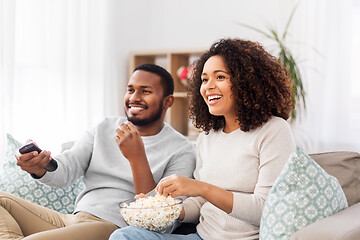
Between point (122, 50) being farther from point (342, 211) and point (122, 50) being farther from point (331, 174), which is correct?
point (342, 211)

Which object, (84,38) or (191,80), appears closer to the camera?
(191,80)

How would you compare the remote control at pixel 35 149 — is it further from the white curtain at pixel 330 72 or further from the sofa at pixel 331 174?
the white curtain at pixel 330 72

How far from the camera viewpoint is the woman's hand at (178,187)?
121cm

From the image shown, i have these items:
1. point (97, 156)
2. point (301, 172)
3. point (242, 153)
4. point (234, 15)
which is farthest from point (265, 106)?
point (234, 15)

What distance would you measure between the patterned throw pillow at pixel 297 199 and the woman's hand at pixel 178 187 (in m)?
0.21

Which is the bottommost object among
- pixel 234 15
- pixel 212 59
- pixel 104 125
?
pixel 104 125

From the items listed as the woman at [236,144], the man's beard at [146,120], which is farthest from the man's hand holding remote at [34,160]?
the woman at [236,144]

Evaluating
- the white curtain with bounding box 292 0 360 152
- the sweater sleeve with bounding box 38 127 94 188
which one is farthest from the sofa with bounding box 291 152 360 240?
the white curtain with bounding box 292 0 360 152

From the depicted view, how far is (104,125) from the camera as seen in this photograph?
1843 mm

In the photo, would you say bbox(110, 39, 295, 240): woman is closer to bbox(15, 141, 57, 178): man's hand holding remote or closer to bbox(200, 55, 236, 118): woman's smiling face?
bbox(200, 55, 236, 118): woman's smiling face

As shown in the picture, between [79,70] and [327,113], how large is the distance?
5.92 feet

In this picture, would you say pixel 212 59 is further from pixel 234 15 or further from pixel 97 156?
pixel 234 15

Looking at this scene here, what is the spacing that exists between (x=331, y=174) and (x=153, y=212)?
640 millimetres

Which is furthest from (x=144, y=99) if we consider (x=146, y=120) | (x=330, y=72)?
(x=330, y=72)
